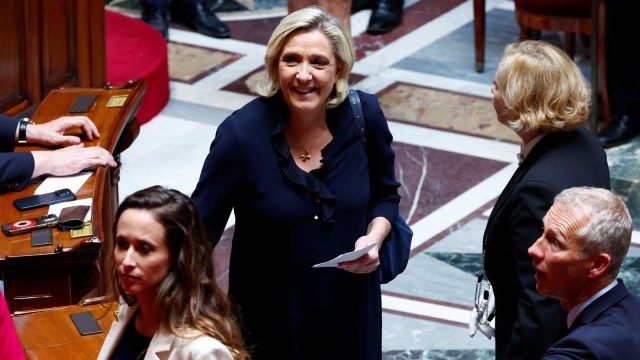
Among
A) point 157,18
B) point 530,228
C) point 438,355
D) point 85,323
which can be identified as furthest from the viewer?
point 157,18

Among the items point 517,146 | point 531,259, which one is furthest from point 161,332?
point 517,146

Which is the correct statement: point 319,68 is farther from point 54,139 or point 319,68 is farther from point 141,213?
point 54,139

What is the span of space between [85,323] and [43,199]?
32.4 inches

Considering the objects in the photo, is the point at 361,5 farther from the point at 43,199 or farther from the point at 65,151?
the point at 43,199

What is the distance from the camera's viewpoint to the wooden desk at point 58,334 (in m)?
3.73

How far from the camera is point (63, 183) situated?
4695 millimetres

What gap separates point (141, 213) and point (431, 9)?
6.64 m

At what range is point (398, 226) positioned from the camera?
3.99m

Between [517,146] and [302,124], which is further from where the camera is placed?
[517,146]

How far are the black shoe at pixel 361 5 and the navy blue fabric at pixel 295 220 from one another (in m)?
5.41

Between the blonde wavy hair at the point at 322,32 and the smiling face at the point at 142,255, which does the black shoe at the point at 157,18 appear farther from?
the smiling face at the point at 142,255

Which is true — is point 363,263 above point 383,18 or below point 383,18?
above

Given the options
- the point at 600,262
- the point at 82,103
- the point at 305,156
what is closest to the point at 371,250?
the point at 305,156

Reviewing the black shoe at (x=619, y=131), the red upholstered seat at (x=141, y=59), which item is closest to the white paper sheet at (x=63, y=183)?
the red upholstered seat at (x=141, y=59)
